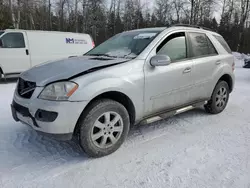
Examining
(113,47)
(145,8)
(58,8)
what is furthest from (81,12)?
(113,47)

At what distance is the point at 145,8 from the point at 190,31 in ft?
126

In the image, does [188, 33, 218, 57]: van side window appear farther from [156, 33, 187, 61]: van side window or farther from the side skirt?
the side skirt

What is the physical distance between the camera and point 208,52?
13.1ft

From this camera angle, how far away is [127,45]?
3471mm

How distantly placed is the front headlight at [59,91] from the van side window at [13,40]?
20.3 feet

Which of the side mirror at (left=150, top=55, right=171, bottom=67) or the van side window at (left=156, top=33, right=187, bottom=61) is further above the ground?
the van side window at (left=156, top=33, right=187, bottom=61)

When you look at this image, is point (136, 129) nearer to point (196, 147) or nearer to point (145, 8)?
point (196, 147)

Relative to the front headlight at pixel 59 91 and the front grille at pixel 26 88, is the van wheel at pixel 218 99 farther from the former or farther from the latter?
the front grille at pixel 26 88

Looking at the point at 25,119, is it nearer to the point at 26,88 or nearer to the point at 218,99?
the point at 26,88

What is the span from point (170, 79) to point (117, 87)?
95 centimetres

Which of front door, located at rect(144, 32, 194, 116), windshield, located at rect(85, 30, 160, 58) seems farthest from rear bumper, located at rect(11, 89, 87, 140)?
windshield, located at rect(85, 30, 160, 58)

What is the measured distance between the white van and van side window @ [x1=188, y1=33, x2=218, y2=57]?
6.34 metres

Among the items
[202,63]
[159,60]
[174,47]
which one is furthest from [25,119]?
[202,63]

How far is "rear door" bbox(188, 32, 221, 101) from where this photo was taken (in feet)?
12.1
